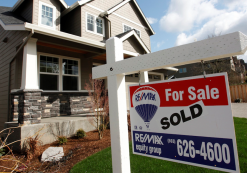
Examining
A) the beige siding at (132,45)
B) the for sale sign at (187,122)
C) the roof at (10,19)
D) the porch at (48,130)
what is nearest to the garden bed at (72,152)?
the porch at (48,130)

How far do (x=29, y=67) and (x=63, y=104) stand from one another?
2809 mm

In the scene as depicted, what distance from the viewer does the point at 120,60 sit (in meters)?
1.81

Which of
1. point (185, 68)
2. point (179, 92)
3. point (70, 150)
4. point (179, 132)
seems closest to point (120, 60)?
point (179, 92)

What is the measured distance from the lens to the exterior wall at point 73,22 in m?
8.31

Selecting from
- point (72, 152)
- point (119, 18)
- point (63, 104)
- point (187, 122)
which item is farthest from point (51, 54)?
point (187, 122)

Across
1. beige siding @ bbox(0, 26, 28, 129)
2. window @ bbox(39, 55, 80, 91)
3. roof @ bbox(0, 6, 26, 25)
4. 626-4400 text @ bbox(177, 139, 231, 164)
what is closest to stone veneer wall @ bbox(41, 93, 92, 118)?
window @ bbox(39, 55, 80, 91)

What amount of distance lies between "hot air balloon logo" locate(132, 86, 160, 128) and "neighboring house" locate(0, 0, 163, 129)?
13.0 feet

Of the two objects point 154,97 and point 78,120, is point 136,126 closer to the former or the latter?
point 154,97

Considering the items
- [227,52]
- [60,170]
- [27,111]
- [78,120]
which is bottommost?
[60,170]

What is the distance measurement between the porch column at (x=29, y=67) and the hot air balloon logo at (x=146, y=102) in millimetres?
4101

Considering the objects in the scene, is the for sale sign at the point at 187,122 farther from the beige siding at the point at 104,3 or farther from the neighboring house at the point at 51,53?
the beige siding at the point at 104,3

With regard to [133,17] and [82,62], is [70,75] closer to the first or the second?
[82,62]

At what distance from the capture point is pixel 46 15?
7.62 m

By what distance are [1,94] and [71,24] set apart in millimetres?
5004
